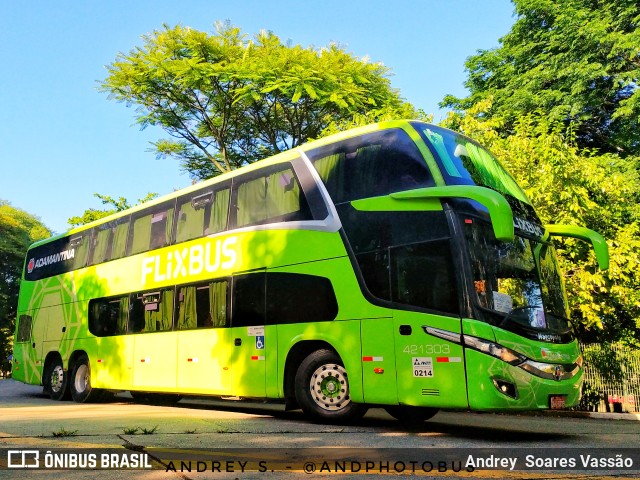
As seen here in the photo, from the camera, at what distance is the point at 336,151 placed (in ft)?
31.7

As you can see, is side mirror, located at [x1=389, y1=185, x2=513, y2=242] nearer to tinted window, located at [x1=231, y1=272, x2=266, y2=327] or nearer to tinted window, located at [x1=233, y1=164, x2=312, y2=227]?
tinted window, located at [x1=233, y1=164, x2=312, y2=227]

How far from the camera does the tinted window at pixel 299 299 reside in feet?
30.3

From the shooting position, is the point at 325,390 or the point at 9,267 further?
the point at 9,267

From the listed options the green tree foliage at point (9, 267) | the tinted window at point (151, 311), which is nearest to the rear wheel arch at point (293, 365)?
the tinted window at point (151, 311)

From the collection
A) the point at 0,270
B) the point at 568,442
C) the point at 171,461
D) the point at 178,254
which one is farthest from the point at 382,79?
the point at 0,270

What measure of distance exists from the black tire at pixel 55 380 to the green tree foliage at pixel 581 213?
12.4 meters

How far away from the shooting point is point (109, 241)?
A: 14.7 meters

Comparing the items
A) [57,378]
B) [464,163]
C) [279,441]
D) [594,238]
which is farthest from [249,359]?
[57,378]

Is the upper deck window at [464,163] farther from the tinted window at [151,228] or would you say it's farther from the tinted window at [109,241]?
the tinted window at [109,241]

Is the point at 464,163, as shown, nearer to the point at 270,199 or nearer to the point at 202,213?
the point at 270,199

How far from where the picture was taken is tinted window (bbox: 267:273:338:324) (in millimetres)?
9242

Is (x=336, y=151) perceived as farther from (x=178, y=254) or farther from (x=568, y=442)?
(x=568, y=442)

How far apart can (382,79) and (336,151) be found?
1471 cm

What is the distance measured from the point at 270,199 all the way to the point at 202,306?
2.57 meters
